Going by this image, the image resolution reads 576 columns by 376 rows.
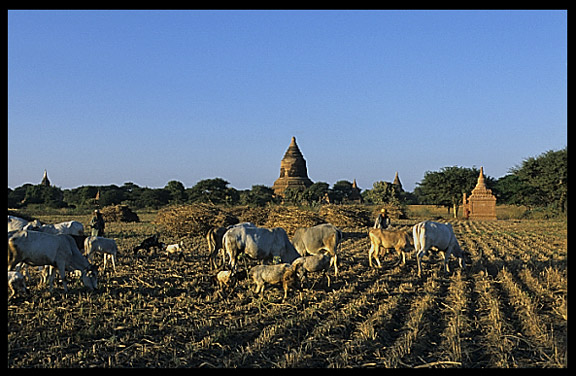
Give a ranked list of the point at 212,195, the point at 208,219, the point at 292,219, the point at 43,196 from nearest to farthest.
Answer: the point at 208,219 < the point at 292,219 < the point at 212,195 < the point at 43,196

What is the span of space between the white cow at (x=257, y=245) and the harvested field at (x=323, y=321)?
0.85 m

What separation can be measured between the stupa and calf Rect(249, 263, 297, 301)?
2576 inches

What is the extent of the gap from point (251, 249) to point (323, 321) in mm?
3781

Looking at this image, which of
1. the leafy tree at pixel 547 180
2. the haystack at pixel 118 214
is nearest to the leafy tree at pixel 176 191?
the haystack at pixel 118 214

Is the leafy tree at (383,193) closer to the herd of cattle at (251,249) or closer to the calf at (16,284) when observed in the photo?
the herd of cattle at (251,249)

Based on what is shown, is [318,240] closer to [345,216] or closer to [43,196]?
[345,216]

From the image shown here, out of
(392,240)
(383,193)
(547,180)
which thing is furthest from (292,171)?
(547,180)

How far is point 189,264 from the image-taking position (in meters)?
12.9

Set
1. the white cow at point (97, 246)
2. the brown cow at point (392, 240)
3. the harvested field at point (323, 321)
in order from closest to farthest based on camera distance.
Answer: the harvested field at point (323, 321)
the white cow at point (97, 246)
the brown cow at point (392, 240)

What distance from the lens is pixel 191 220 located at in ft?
74.3

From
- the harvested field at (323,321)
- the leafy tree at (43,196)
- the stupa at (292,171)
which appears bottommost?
the harvested field at (323,321)

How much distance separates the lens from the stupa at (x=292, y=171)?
3014 inches
